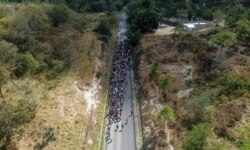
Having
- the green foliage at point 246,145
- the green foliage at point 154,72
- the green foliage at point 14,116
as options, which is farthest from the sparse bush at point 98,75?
the green foliage at point 246,145

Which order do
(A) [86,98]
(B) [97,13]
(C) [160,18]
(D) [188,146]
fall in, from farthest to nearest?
(B) [97,13] → (C) [160,18] → (A) [86,98] → (D) [188,146]

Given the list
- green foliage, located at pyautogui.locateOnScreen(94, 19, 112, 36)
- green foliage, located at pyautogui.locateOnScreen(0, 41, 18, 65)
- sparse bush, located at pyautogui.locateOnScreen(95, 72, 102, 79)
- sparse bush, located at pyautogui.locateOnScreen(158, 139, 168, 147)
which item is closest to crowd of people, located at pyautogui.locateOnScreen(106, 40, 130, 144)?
sparse bush, located at pyautogui.locateOnScreen(95, 72, 102, 79)

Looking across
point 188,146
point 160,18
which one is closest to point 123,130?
point 188,146

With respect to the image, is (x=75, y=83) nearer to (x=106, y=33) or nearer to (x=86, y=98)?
(x=86, y=98)

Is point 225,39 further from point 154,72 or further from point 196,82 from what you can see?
point 154,72

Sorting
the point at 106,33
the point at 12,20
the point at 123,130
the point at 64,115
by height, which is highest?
the point at 12,20

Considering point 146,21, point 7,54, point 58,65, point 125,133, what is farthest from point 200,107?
point 146,21

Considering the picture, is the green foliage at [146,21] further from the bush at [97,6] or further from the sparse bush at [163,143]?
the sparse bush at [163,143]
